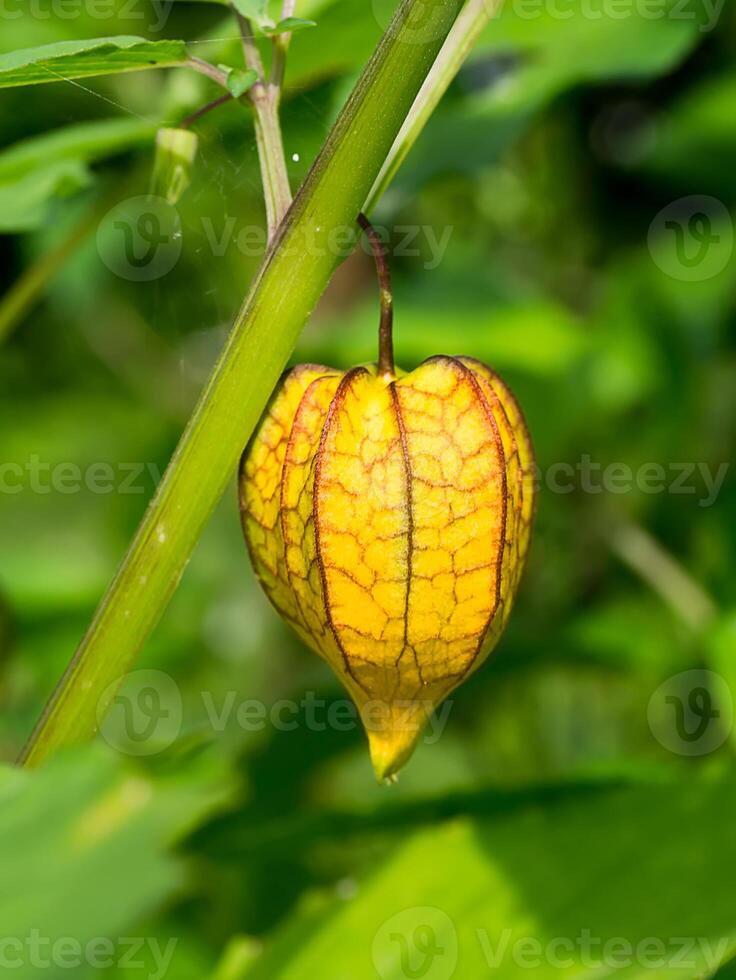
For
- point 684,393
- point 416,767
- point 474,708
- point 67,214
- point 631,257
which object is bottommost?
point 416,767

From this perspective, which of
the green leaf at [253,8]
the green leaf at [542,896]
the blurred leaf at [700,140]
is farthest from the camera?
the blurred leaf at [700,140]

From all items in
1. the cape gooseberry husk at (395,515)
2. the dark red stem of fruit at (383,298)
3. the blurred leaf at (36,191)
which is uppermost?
the blurred leaf at (36,191)

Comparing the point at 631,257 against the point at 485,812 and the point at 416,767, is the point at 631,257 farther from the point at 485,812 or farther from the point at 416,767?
the point at 485,812

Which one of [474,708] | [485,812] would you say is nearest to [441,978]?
[485,812]

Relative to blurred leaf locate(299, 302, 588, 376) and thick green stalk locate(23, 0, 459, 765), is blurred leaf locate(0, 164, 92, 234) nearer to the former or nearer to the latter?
thick green stalk locate(23, 0, 459, 765)

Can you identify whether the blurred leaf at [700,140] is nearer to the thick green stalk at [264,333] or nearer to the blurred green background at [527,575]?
the blurred green background at [527,575]

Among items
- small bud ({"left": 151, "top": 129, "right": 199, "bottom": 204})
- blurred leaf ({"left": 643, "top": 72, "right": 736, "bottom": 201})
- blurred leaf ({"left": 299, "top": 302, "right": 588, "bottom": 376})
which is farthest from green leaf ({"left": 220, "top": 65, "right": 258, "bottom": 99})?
blurred leaf ({"left": 643, "top": 72, "right": 736, "bottom": 201})

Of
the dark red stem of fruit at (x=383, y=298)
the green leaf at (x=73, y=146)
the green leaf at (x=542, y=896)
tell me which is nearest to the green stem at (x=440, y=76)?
the dark red stem of fruit at (x=383, y=298)
